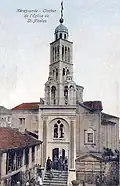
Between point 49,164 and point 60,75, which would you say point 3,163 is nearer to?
point 49,164

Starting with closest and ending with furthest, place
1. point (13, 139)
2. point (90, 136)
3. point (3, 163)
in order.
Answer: point (3, 163) < point (13, 139) < point (90, 136)

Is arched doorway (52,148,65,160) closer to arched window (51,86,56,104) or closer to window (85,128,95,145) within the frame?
window (85,128,95,145)

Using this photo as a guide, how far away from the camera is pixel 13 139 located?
3.10 meters

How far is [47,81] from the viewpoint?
10.5 ft

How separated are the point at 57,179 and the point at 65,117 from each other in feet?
1.93

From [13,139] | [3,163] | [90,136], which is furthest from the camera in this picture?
A: [90,136]

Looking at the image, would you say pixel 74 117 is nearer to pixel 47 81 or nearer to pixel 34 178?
pixel 47 81

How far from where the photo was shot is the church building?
10.5 ft

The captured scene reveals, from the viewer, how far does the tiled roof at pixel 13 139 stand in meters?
3.00

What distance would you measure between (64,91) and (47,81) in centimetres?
20

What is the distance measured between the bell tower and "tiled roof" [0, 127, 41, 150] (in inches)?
15.5

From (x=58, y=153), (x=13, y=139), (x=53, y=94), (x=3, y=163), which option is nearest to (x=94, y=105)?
(x=53, y=94)

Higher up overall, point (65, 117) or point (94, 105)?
point (94, 105)

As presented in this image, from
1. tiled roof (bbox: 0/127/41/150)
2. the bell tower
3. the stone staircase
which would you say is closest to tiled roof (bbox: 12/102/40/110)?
the bell tower
